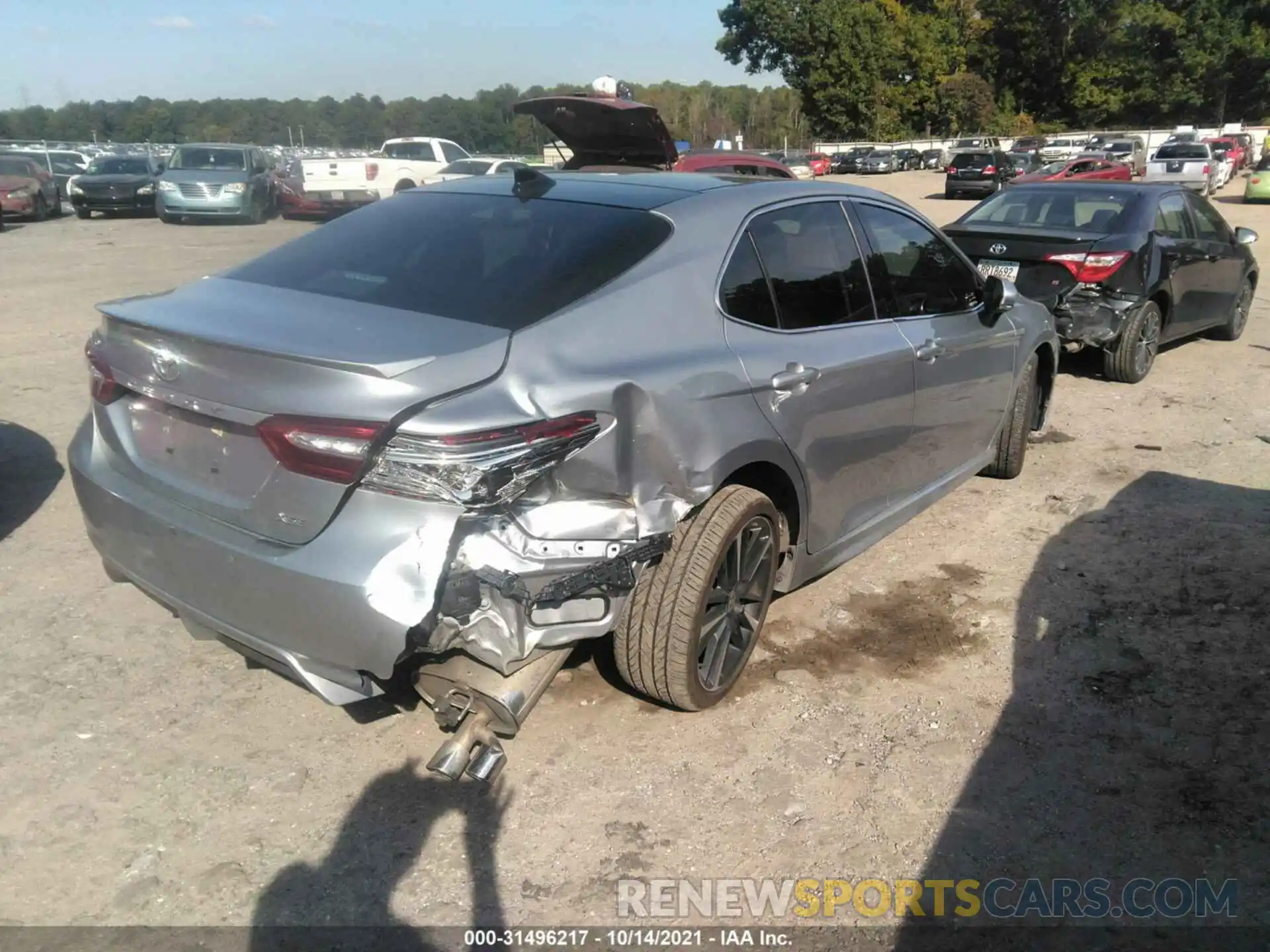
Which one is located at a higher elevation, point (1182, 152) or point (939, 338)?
point (1182, 152)

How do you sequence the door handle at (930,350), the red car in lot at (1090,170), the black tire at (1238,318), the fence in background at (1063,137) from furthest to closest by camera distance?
Answer: 1. the fence in background at (1063,137)
2. the red car in lot at (1090,170)
3. the black tire at (1238,318)
4. the door handle at (930,350)

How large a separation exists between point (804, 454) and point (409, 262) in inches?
58.7

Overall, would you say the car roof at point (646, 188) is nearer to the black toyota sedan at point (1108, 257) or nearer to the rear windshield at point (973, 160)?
the black toyota sedan at point (1108, 257)

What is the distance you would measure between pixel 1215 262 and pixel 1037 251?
2.46 m

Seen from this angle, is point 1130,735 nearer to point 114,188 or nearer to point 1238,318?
point 1238,318

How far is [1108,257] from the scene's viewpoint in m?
7.82

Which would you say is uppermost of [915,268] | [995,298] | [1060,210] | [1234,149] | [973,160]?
[1234,149]

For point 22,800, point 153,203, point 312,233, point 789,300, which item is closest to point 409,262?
point 312,233

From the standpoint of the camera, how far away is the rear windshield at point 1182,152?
34125 mm

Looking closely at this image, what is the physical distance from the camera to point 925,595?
4.55 meters

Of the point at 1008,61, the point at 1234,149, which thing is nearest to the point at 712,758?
the point at 1234,149

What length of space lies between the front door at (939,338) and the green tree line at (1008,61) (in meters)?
67.0

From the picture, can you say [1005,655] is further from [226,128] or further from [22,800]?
[226,128]

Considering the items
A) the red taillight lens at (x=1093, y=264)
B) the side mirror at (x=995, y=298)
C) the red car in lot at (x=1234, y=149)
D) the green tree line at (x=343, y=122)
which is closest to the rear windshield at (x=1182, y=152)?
the red car in lot at (x=1234, y=149)
